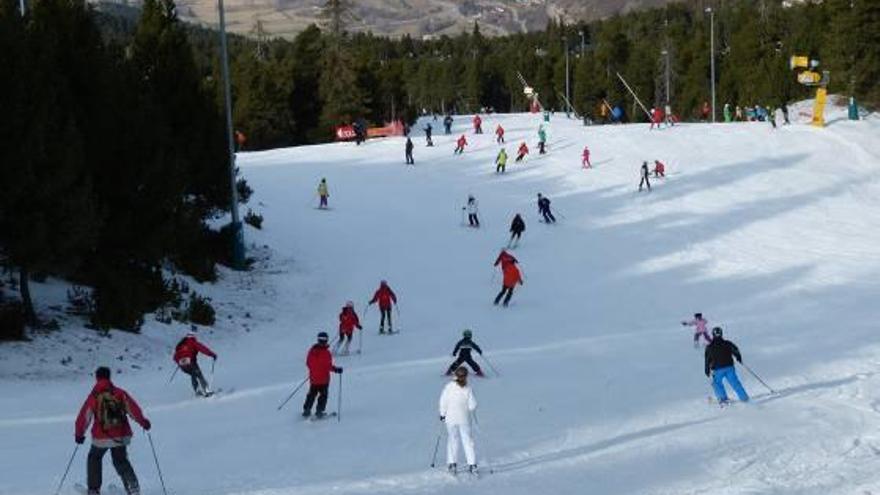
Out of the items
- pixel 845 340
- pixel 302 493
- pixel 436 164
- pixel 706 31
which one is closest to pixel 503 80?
pixel 706 31

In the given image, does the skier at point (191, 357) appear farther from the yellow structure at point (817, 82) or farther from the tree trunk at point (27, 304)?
the yellow structure at point (817, 82)

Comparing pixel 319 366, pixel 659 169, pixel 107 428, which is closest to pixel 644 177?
pixel 659 169

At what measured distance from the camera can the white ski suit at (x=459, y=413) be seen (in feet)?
37.8

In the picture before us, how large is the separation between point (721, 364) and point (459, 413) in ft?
19.2

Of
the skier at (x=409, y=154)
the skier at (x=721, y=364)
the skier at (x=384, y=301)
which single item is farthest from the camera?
→ the skier at (x=409, y=154)

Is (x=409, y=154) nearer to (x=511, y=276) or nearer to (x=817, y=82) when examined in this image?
(x=511, y=276)

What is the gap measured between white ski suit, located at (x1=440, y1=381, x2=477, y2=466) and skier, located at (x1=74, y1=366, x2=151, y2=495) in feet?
11.3

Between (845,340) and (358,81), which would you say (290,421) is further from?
(358,81)

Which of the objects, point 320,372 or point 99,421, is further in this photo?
point 320,372

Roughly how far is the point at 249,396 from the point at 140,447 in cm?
371

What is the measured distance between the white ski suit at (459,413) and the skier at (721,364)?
5590mm

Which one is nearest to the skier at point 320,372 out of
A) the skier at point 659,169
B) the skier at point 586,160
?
the skier at point 659,169

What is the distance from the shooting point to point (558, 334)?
2266cm

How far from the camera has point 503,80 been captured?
148 meters
